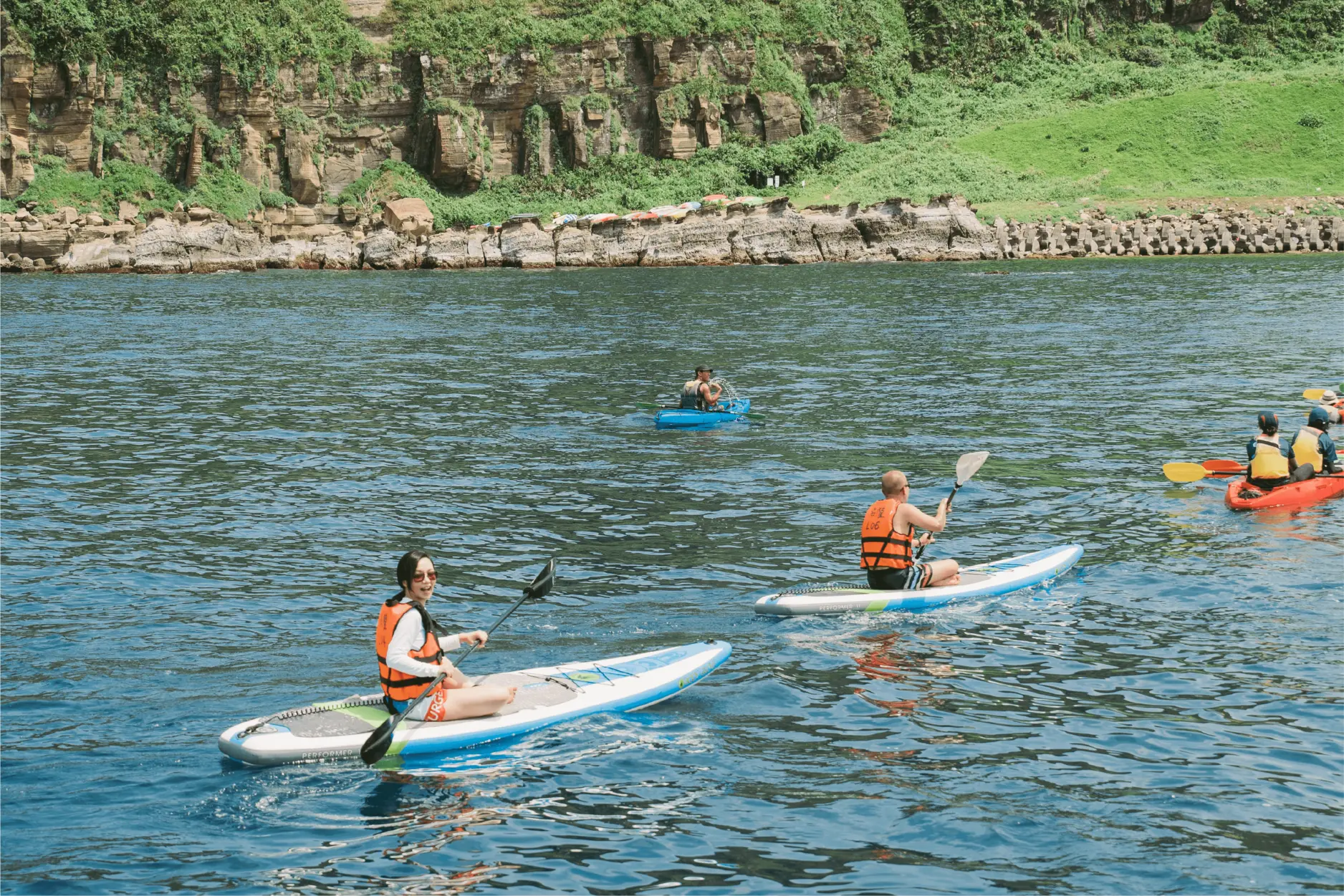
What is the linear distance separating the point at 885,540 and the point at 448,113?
81260mm

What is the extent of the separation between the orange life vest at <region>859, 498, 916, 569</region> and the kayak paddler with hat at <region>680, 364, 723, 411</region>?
11246mm

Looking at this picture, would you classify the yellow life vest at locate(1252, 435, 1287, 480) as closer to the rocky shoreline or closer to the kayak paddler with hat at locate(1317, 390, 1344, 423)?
the kayak paddler with hat at locate(1317, 390, 1344, 423)

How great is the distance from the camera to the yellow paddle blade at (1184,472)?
786 inches

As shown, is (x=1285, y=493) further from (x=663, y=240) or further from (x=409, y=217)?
(x=409, y=217)

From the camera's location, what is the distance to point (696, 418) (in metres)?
26.2

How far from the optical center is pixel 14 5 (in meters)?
84.1

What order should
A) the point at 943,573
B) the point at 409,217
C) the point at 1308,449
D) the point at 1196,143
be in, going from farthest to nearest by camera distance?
the point at 1196,143
the point at 409,217
the point at 1308,449
the point at 943,573

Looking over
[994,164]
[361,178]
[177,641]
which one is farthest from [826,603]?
[361,178]

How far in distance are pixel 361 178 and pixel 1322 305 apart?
2472 inches

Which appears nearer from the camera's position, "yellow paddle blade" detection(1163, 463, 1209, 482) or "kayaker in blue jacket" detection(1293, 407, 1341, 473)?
"kayaker in blue jacket" detection(1293, 407, 1341, 473)

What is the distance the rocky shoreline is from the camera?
73.3 meters

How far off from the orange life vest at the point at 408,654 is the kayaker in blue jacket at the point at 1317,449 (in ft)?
44.0

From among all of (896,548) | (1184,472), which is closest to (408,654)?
(896,548)

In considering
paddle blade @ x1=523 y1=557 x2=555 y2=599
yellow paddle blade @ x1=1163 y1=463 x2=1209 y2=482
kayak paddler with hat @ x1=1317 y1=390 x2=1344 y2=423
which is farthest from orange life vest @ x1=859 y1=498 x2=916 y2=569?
kayak paddler with hat @ x1=1317 y1=390 x2=1344 y2=423
